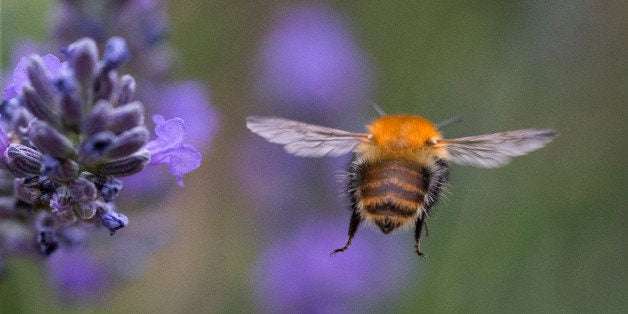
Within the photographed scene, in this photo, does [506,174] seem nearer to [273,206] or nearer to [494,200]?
[494,200]

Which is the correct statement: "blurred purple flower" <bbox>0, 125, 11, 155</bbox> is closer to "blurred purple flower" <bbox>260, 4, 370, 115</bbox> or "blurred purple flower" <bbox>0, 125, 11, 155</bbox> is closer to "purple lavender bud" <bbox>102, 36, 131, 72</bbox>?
"purple lavender bud" <bbox>102, 36, 131, 72</bbox>

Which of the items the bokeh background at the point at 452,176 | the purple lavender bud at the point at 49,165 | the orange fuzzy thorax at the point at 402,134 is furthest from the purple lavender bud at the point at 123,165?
the bokeh background at the point at 452,176

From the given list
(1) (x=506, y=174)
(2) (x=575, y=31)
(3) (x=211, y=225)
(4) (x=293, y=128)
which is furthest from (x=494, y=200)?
(4) (x=293, y=128)

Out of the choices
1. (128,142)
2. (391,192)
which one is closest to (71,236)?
(128,142)

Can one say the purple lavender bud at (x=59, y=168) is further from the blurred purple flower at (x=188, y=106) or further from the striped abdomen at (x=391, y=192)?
the blurred purple flower at (x=188, y=106)

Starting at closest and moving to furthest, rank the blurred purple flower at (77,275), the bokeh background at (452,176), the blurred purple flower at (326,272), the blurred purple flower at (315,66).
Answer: the blurred purple flower at (77,275) → the blurred purple flower at (326,272) → the bokeh background at (452,176) → the blurred purple flower at (315,66)

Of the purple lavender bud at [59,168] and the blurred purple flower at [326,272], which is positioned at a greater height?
the purple lavender bud at [59,168]
